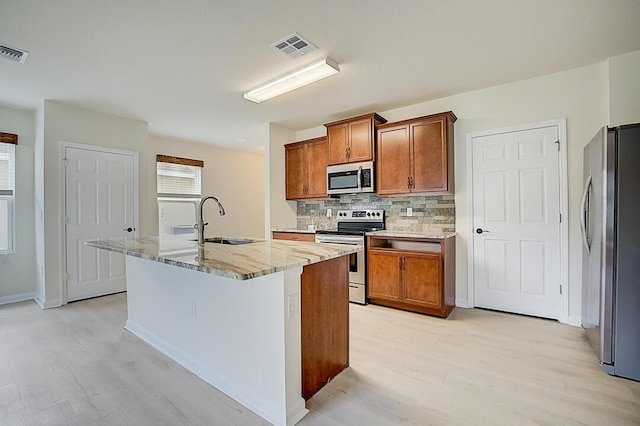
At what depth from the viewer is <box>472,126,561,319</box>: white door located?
10.4 ft

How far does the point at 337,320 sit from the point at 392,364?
23.2 inches

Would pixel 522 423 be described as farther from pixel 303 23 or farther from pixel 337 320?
pixel 303 23

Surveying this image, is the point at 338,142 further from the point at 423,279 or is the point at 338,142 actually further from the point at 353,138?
the point at 423,279

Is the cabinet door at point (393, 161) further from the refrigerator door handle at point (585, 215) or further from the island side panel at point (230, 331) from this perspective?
the island side panel at point (230, 331)

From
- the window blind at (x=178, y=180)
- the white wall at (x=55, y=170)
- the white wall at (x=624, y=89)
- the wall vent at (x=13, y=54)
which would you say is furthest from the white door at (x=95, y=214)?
the white wall at (x=624, y=89)

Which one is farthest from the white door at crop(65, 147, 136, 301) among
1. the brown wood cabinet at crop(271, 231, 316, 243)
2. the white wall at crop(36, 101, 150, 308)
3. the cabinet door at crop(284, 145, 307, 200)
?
the cabinet door at crop(284, 145, 307, 200)

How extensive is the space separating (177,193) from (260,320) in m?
4.76

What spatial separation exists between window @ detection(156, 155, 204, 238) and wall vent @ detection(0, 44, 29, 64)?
2.77 m

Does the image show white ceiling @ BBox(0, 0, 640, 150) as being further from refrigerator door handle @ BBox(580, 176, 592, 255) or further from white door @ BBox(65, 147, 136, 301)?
refrigerator door handle @ BBox(580, 176, 592, 255)

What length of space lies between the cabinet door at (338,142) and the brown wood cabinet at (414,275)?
4.16ft

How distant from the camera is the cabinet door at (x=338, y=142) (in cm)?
423

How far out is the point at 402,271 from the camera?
3475 mm

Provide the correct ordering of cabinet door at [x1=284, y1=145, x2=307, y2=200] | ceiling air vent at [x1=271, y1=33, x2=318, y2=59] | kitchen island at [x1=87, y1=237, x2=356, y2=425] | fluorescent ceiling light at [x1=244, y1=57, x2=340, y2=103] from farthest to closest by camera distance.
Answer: cabinet door at [x1=284, y1=145, x2=307, y2=200] → fluorescent ceiling light at [x1=244, y1=57, x2=340, y2=103] → ceiling air vent at [x1=271, y1=33, x2=318, y2=59] → kitchen island at [x1=87, y1=237, x2=356, y2=425]

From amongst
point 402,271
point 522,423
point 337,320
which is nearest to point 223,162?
point 402,271
